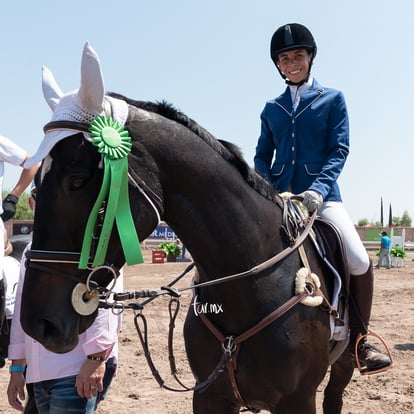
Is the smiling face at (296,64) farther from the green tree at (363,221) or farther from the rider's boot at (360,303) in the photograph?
the green tree at (363,221)

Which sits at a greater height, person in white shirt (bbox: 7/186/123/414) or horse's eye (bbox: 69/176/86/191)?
horse's eye (bbox: 69/176/86/191)

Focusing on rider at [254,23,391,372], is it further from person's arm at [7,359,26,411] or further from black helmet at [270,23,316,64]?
person's arm at [7,359,26,411]

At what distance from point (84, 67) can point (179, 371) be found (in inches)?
205

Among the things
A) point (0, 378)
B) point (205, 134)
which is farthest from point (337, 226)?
point (0, 378)

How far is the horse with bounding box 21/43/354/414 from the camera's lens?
2168 millimetres

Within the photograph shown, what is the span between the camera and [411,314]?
1063 centimetres

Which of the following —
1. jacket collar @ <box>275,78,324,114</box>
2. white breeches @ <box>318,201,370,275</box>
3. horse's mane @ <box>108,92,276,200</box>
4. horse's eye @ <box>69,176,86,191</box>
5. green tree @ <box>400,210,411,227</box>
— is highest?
jacket collar @ <box>275,78,324,114</box>

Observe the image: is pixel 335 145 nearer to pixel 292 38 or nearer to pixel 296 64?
pixel 296 64

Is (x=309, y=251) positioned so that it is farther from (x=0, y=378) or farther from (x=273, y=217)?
(x=0, y=378)

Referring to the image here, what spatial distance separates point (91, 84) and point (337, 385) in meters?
3.35

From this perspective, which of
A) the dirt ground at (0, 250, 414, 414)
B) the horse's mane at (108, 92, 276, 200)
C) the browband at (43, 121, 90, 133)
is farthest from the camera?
the dirt ground at (0, 250, 414, 414)

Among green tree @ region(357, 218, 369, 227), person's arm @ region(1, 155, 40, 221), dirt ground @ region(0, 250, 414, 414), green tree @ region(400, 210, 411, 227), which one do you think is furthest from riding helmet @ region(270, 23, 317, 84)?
green tree @ region(400, 210, 411, 227)

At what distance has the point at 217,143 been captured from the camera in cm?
278

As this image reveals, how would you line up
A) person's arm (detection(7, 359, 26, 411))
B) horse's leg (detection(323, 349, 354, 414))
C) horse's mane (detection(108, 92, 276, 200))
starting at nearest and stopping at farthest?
horse's mane (detection(108, 92, 276, 200)) < person's arm (detection(7, 359, 26, 411)) < horse's leg (detection(323, 349, 354, 414))
